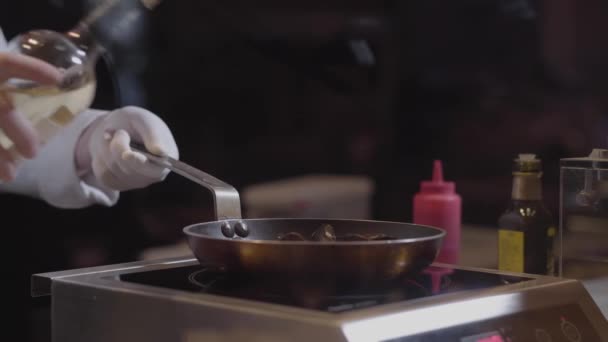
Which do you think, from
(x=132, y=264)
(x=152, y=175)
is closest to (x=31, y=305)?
(x=152, y=175)

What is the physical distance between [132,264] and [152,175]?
0.70ft

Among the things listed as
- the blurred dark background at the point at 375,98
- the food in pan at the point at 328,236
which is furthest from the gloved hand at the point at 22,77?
the blurred dark background at the point at 375,98

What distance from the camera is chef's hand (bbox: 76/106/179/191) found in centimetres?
125

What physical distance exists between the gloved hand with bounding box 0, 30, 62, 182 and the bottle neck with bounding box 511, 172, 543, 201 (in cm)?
68

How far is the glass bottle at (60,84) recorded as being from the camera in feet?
3.48

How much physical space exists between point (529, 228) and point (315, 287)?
517 millimetres

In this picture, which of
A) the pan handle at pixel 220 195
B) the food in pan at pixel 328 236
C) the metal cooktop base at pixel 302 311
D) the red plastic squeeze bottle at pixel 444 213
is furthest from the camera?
the red plastic squeeze bottle at pixel 444 213

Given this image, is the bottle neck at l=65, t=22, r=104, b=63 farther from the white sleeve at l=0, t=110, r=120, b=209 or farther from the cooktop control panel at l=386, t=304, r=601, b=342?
the cooktop control panel at l=386, t=304, r=601, b=342

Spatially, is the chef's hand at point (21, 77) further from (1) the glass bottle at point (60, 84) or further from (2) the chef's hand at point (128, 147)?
(2) the chef's hand at point (128, 147)

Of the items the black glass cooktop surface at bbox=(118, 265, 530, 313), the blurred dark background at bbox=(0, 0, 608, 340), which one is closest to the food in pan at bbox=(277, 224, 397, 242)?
the black glass cooktop surface at bbox=(118, 265, 530, 313)

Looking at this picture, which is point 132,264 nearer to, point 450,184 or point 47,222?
point 450,184

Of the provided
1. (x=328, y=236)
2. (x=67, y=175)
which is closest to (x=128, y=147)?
(x=67, y=175)

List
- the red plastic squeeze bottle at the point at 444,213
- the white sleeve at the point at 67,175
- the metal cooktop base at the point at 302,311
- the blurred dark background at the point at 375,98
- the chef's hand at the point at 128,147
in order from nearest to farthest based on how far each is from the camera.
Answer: the metal cooktop base at the point at 302,311, the chef's hand at the point at 128,147, the red plastic squeeze bottle at the point at 444,213, the white sleeve at the point at 67,175, the blurred dark background at the point at 375,98

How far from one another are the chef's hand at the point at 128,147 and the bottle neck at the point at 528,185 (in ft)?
1.71
